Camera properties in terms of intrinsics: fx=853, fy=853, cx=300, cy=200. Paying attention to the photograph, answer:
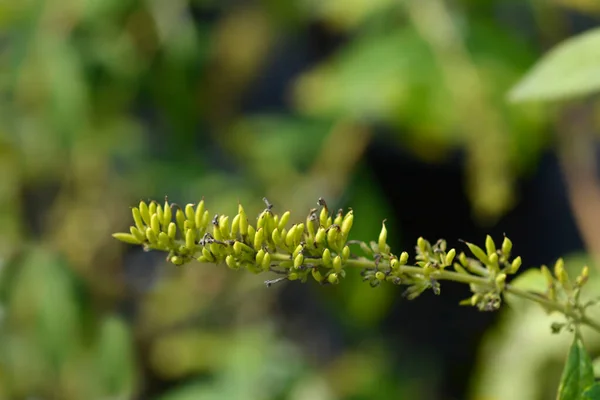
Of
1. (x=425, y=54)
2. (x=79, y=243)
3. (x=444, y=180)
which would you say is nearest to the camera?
(x=425, y=54)

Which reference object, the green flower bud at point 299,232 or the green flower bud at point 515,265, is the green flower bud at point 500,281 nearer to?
the green flower bud at point 515,265

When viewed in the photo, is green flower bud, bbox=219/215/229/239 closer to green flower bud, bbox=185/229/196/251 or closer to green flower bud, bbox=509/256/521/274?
green flower bud, bbox=185/229/196/251

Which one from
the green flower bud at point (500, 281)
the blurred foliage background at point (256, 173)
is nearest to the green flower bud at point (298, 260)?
the green flower bud at point (500, 281)

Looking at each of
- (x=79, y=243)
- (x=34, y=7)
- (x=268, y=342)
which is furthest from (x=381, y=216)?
(x=34, y=7)

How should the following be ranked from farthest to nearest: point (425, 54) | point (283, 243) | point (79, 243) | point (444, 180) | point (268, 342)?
point (444, 180) → point (79, 243) → point (268, 342) → point (425, 54) → point (283, 243)

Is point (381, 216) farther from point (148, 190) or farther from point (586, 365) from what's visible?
point (586, 365)

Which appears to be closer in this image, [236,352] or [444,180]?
[236,352]

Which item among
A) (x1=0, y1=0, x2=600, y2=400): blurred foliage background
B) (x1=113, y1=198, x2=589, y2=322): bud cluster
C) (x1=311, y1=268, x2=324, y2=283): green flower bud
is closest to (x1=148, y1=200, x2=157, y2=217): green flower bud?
(x1=113, y1=198, x2=589, y2=322): bud cluster
